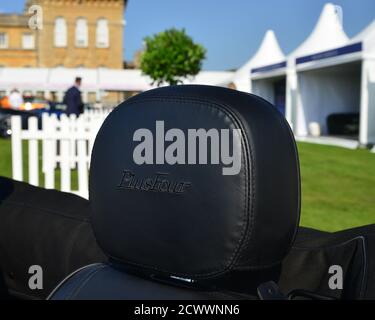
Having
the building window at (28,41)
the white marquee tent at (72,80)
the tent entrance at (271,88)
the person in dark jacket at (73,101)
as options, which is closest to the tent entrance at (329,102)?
the tent entrance at (271,88)

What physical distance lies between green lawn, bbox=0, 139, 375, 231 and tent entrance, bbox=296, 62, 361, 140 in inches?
257

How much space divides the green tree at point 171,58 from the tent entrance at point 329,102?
19564 millimetres

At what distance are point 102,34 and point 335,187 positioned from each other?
47981 mm

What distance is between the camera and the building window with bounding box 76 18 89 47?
164ft

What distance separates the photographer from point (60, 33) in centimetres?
5019

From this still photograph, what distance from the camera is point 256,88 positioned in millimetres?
26703

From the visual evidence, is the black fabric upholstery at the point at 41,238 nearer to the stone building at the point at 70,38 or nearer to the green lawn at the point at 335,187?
the green lawn at the point at 335,187

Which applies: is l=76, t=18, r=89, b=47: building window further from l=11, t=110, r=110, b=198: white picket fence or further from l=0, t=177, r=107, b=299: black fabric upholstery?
l=0, t=177, r=107, b=299: black fabric upholstery

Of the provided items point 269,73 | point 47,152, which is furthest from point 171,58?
point 47,152

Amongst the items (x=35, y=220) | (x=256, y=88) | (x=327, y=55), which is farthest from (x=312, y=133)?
(x=35, y=220)

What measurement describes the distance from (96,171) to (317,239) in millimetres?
766

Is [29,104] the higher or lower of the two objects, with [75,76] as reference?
lower

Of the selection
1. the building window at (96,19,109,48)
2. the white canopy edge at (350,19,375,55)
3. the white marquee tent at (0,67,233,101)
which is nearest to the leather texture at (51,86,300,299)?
the white canopy edge at (350,19,375,55)

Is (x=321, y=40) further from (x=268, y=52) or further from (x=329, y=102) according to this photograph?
(x=268, y=52)
